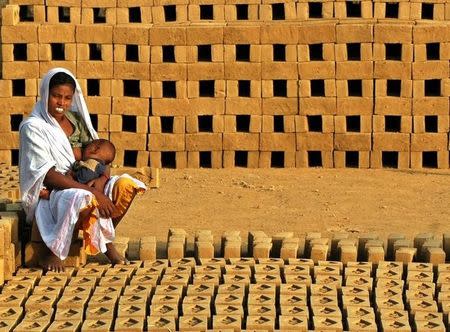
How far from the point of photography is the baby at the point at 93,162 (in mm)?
8172

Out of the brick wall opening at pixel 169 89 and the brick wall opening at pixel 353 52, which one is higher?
the brick wall opening at pixel 353 52

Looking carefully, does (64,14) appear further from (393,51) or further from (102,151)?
(102,151)

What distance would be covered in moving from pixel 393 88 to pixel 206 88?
1829 mm

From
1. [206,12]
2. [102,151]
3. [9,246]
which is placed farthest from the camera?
[206,12]

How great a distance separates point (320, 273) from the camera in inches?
306

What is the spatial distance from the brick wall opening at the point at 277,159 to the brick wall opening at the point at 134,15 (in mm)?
2225

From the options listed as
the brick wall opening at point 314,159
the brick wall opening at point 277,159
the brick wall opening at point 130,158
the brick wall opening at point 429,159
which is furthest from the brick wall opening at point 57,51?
the brick wall opening at point 429,159

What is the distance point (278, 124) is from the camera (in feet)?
42.9

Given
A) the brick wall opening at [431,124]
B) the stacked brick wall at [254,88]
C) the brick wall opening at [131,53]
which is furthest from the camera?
the brick wall opening at [131,53]

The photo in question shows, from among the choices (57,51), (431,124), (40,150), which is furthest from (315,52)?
(40,150)

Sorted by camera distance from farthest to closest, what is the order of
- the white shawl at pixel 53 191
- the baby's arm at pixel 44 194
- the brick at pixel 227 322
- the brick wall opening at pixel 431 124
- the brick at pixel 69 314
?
the brick wall opening at pixel 431 124, the baby's arm at pixel 44 194, the white shawl at pixel 53 191, the brick at pixel 69 314, the brick at pixel 227 322

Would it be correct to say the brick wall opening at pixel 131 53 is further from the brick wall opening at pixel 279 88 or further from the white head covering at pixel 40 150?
the white head covering at pixel 40 150

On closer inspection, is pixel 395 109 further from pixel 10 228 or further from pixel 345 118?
pixel 10 228

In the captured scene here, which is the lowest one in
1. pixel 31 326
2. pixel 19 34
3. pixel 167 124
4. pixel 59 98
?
pixel 31 326
